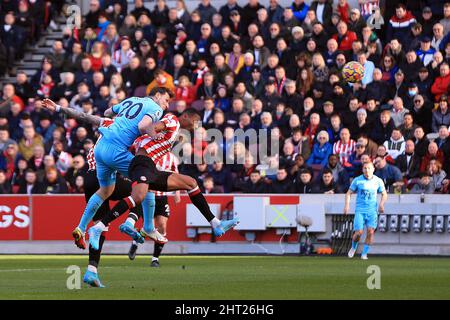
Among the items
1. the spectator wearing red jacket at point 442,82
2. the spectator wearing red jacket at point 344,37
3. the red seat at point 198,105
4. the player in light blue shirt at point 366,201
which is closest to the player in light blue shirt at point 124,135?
the player in light blue shirt at point 366,201

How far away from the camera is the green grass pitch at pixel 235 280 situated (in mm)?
14117

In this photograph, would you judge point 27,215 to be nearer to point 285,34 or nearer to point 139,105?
point 285,34

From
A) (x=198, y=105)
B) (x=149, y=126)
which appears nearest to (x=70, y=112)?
(x=149, y=126)

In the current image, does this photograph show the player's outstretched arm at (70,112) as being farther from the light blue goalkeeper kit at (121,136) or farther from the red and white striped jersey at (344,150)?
the red and white striped jersey at (344,150)

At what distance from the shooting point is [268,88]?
28.7m

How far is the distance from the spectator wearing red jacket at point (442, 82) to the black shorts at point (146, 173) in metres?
12.1

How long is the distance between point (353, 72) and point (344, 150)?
7.14 ft

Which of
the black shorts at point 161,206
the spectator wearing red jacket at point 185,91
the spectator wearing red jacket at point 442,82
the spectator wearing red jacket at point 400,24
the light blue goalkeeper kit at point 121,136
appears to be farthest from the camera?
the spectator wearing red jacket at point 185,91

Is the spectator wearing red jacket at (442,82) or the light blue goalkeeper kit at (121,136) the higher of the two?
the spectator wearing red jacket at (442,82)

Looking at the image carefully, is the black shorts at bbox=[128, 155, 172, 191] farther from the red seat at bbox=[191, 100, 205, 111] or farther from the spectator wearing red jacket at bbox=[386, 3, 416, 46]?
the spectator wearing red jacket at bbox=[386, 3, 416, 46]

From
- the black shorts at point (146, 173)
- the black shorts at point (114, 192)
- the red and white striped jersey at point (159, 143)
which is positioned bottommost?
the black shorts at point (114, 192)
